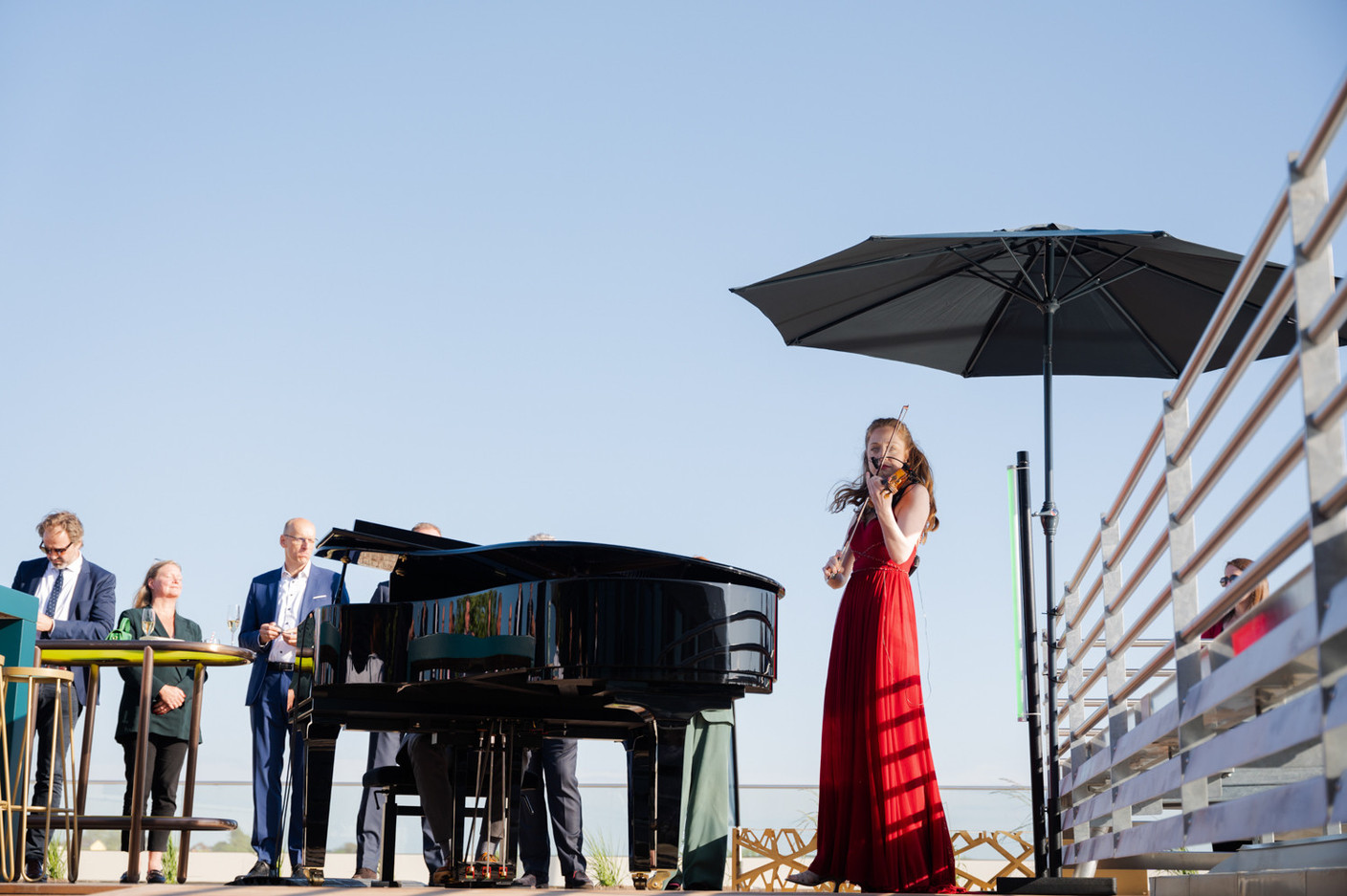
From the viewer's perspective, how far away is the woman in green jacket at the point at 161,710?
5.82 meters

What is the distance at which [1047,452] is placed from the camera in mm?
4887

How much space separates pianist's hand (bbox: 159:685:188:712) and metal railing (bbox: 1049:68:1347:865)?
3.99 metres

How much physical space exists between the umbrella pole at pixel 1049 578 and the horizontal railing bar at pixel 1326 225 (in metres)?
2.66

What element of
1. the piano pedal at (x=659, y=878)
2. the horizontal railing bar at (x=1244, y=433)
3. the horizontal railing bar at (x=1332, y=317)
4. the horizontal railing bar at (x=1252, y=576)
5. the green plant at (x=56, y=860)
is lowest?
the green plant at (x=56, y=860)

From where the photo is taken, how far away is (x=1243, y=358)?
2686 mm

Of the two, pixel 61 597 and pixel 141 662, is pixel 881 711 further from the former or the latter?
pixel 61 597

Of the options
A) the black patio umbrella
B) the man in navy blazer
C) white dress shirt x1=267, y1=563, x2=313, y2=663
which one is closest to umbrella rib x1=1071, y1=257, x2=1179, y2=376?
the black patio umbrella

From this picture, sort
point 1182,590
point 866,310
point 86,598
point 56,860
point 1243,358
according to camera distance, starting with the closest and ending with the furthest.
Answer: point 1243,358, point 1182,590, point 866,310, point 86,598, point 56,860

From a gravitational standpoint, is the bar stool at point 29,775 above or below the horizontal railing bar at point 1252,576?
below

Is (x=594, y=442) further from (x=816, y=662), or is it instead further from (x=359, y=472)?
(x=816, y=662)

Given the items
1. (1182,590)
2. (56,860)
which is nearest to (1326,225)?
(1182,590)

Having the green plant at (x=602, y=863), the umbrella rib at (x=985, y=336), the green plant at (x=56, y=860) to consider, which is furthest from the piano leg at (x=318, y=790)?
the green plant at (x=56, y=860)

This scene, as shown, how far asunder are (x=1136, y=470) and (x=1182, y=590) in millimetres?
877

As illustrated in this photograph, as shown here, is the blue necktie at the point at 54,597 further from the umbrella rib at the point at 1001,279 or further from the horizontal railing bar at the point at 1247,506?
the horizontal railing bar at the point at 1247,506
